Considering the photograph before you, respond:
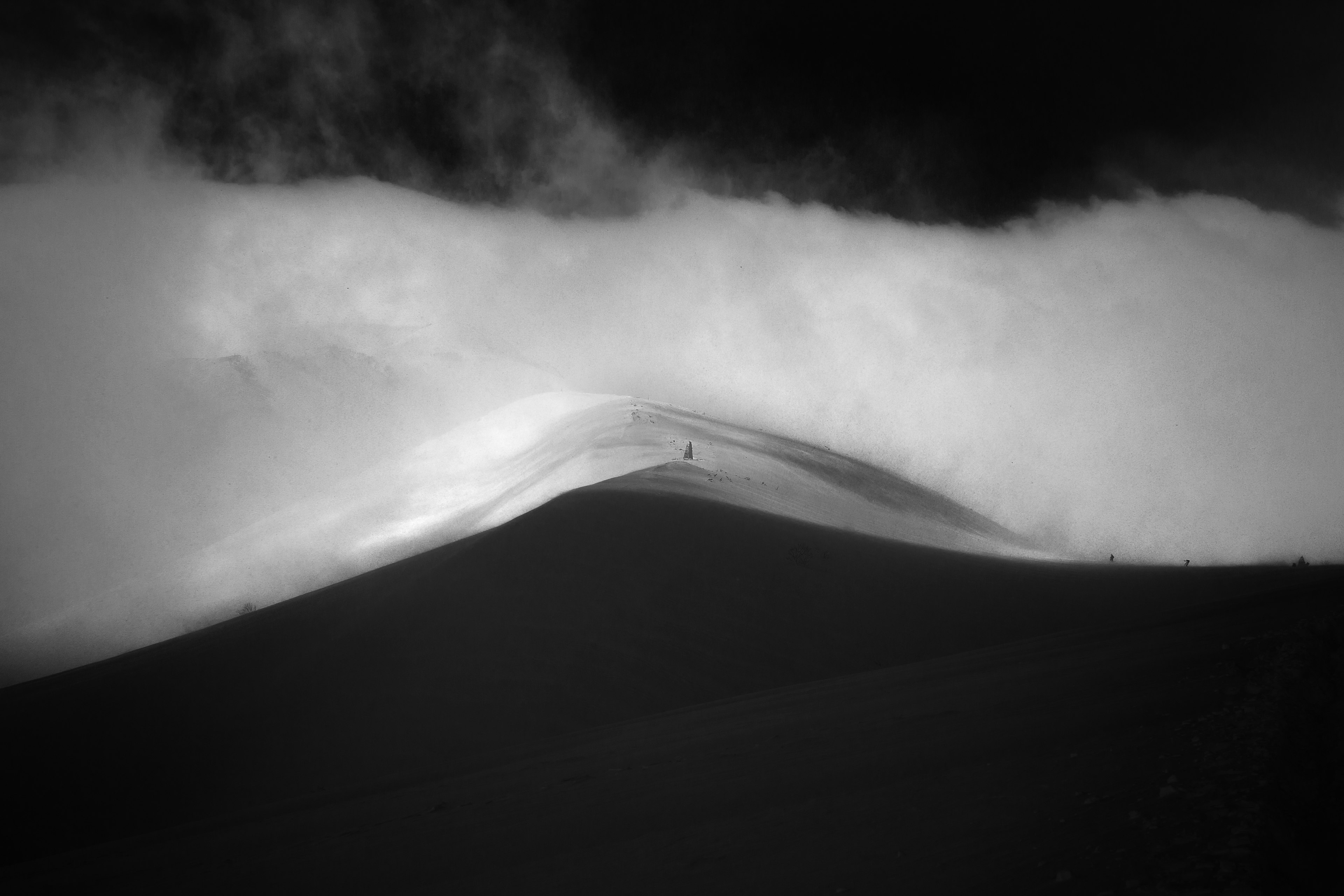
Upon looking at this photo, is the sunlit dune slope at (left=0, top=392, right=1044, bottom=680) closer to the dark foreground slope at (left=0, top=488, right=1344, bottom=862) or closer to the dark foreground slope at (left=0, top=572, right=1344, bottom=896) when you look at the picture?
the dark foreground slope at (left=0, top=488, right=1344, bottom=862)

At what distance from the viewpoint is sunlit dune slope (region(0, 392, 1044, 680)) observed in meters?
25.2

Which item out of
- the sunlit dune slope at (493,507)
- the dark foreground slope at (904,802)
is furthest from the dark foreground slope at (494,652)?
the sunlit dune slope at (493,507)

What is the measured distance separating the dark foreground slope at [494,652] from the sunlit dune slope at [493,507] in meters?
3.36

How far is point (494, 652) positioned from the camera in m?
13.4

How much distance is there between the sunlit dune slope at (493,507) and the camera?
82.8 feet

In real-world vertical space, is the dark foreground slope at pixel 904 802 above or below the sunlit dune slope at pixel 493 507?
below

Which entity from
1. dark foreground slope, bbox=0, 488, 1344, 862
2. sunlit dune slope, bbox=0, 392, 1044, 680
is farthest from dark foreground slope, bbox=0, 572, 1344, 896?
sunlit dune slope, bbox=0, 392, 1044, 680

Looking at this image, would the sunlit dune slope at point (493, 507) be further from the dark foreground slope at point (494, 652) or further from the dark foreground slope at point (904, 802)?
the dark foreground slope at point (904, 802)

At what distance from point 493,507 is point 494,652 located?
1527cm

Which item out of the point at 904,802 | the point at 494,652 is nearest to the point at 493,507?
the point at 494,652

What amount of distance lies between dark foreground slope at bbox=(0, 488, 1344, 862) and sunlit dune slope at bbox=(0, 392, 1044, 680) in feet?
11.0

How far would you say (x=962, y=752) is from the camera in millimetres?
5570

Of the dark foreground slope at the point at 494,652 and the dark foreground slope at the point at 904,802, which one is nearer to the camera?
the dark foreground slope at the point at 904,802

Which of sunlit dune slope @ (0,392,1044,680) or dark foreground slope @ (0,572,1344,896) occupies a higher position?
sunlit dune slope @ (0,392,1044,680)
